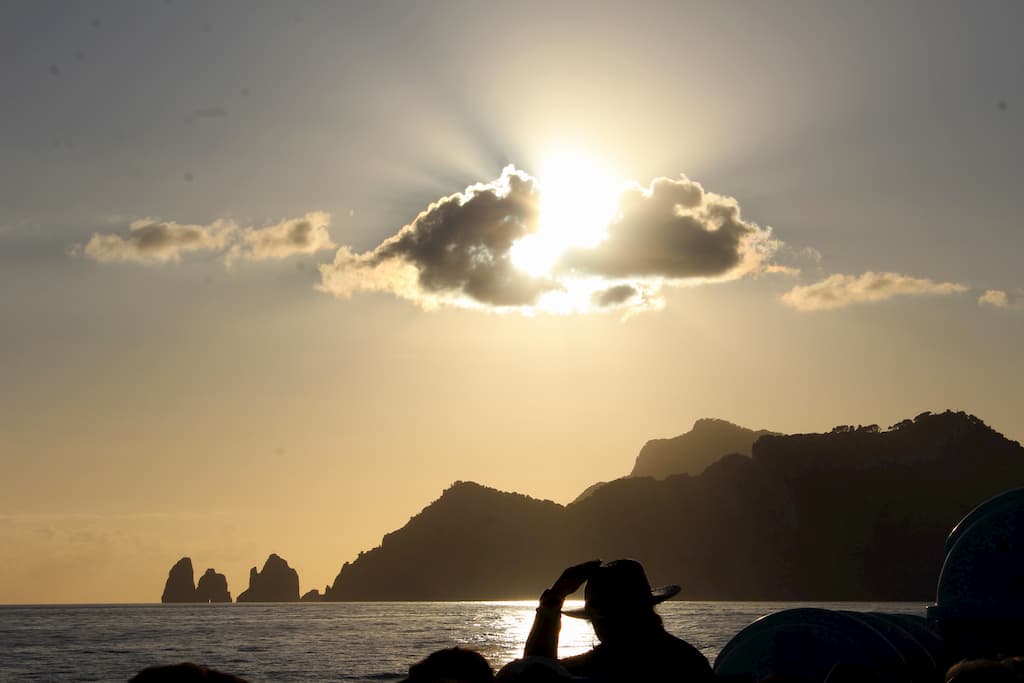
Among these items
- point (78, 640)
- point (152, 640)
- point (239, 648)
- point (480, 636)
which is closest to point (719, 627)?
point (480, 636)

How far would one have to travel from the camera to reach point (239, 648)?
3866 inches

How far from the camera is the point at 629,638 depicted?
6.58m

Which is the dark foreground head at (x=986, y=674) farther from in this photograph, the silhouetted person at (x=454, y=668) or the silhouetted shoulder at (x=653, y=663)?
the silhouetted person at (x=454, y=668)

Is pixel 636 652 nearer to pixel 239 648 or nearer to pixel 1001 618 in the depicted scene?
pixel 1001 618

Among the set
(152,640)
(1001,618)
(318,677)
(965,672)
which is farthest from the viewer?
(152,640)

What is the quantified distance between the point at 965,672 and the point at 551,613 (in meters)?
2.57

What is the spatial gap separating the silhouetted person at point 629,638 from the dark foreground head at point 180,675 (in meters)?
3.07

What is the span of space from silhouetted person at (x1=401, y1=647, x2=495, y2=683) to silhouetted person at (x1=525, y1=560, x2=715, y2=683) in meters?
0.93

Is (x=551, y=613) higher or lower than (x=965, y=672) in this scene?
higher

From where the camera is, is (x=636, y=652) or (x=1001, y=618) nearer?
(x=636, y=652)

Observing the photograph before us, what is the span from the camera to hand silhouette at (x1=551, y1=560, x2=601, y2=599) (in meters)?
6.88

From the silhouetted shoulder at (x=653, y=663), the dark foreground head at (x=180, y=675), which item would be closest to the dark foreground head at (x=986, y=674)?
the silhouetted shoulder at (x=653, y=663)

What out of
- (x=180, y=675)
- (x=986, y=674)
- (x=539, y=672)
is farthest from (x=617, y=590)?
(x=180, y=675)

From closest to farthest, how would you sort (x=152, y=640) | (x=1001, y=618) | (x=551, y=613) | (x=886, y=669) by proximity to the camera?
(x=551, y=613) → (x=886, y=669) → (x=1001, y=618) → (x=152, y=640)
